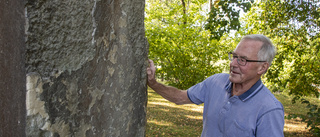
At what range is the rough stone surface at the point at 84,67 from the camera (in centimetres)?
128

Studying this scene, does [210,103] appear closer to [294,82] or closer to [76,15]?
[76,15]

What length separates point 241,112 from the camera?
7.11ft

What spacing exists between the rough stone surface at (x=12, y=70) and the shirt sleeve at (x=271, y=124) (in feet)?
5.23

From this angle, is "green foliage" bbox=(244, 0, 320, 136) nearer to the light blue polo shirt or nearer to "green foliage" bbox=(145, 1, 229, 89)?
"green foliage" bbox=(145, 1, 229, 89)

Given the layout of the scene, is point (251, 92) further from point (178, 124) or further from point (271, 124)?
point (178, 124)

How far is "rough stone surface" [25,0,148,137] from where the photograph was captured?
50.4 inches

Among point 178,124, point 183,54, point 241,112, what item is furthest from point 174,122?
point 241,112

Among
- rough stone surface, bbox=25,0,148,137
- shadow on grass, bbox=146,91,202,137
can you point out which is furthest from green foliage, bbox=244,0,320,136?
rough stone surface, bbox=25,0,148,137

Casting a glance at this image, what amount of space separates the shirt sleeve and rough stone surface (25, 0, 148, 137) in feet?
3.04

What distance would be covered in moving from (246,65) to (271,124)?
1.68 ft

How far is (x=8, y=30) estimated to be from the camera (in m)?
1.09

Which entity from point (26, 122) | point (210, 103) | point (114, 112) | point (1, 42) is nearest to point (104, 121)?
point (114, 112)

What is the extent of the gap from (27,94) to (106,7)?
626 millimetres

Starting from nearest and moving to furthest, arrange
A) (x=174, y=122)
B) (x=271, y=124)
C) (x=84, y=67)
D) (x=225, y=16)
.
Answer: (x=84, y=67) < (x=271, y=124) < (x=225, y=16) < (x=174, y=122)
